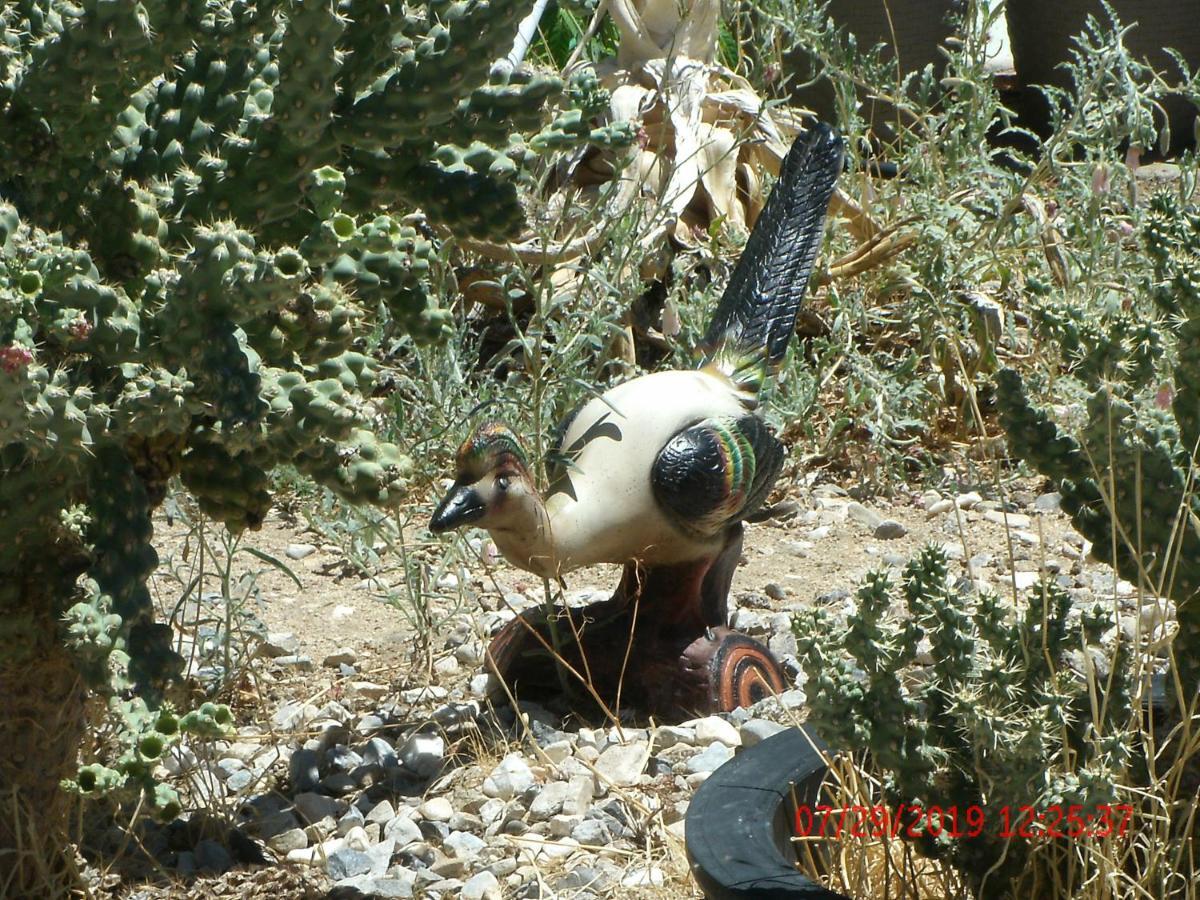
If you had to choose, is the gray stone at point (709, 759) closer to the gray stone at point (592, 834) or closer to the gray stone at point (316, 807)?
the gray stone at point (592, 834)

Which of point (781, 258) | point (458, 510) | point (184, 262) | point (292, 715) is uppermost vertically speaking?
point (184, 262)

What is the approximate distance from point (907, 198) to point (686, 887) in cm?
389

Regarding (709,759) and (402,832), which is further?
(709,759)

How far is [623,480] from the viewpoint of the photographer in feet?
9.95

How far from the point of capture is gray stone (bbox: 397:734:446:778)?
3.10 meters

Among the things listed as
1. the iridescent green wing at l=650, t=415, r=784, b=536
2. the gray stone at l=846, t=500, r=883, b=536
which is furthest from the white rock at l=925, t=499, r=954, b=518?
the iridescent green wing at l=650, t=415, r=784, b=536

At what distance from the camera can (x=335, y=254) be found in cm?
222

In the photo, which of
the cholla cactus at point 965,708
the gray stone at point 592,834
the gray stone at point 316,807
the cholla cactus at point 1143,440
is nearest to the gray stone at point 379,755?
the gray stone at point 316,807

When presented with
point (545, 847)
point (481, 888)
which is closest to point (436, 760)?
point (545, 847)

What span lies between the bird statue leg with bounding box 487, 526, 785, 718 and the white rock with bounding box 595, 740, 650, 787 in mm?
179

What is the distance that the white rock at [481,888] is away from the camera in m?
2.57

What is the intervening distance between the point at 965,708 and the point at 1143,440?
447 mm

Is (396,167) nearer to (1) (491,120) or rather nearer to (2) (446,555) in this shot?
(1) (491,120)

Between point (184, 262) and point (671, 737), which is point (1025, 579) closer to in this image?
point (671, 737)
